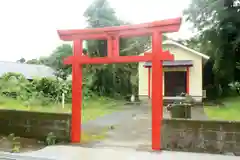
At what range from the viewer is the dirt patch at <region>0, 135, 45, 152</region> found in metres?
3.19

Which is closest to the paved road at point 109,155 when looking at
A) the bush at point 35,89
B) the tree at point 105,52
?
the bush at point 35,89

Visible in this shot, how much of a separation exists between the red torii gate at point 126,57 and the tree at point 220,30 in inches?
244

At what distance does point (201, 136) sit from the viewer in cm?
307

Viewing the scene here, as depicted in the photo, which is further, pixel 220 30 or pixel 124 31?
pixel 220 30

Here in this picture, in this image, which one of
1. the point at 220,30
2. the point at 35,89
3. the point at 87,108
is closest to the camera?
the point at 87,108

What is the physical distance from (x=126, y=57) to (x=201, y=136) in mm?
1467

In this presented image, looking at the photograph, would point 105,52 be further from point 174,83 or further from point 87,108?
point 174,83

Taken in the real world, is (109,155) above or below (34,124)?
below

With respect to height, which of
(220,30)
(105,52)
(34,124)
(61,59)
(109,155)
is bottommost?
(109,155)

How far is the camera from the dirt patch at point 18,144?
319cm

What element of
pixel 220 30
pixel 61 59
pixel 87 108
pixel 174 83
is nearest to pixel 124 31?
pixel 87 108

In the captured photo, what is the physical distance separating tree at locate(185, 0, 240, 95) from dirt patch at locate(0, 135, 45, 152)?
7.49 meters

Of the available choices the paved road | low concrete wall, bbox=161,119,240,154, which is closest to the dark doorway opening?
low concrete wall, bbox=161,119,240,154

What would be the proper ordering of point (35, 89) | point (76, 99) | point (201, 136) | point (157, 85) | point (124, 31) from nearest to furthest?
point (201, 136), point (157, 85), point (124, 31), point (76, 99), point (35, 89)
